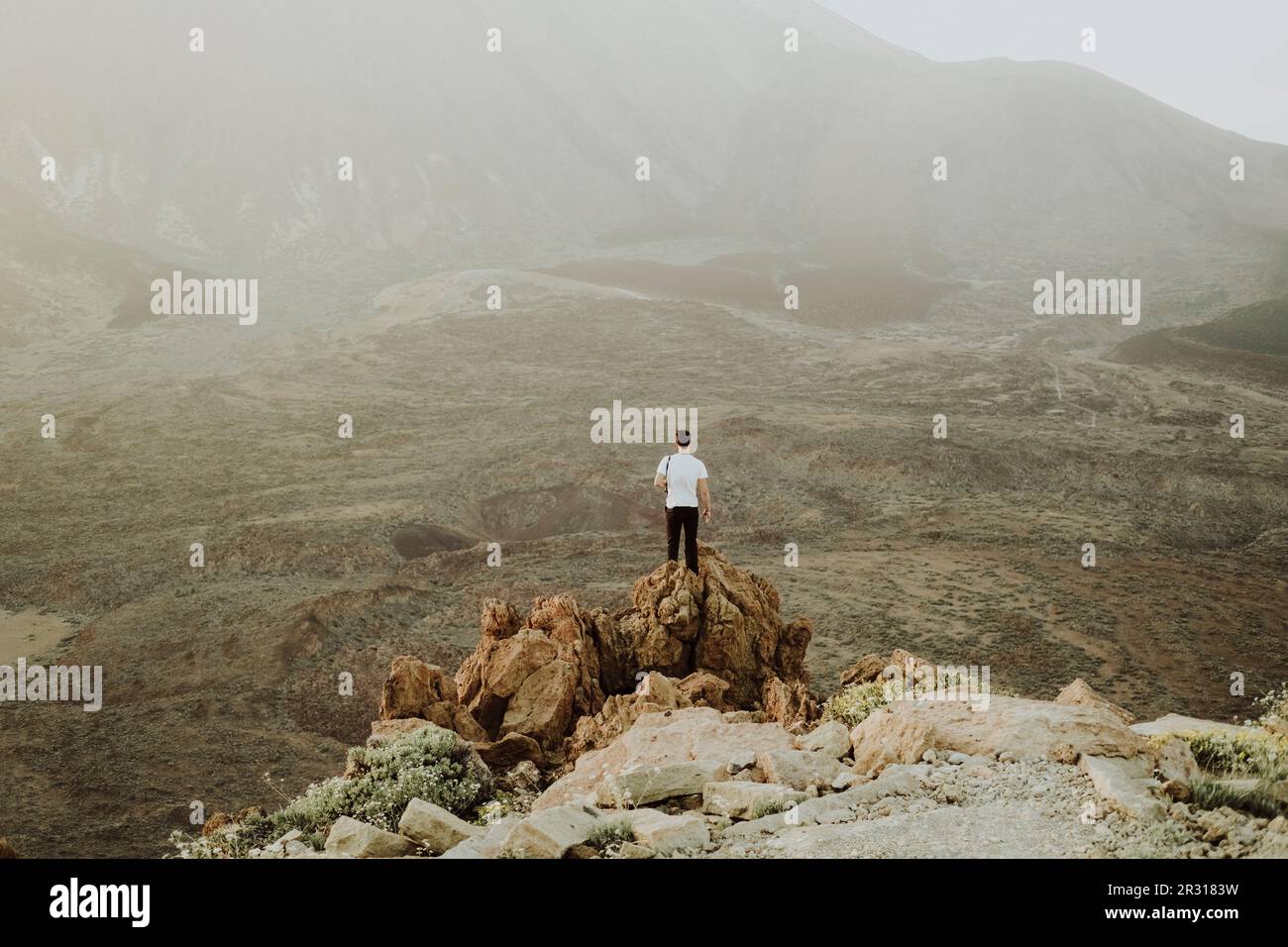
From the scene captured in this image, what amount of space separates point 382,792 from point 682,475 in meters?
4.87

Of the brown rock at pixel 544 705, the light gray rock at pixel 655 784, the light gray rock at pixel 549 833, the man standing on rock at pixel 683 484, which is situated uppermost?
the man standing on rock at pixel 683 484

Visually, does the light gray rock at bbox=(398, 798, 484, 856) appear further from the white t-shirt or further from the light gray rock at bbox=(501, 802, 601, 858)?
the white t-shirt

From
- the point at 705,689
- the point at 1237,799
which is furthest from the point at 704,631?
the point at 1237,799

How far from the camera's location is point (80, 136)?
87312 mm

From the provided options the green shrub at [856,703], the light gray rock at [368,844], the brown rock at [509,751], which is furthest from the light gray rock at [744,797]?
the brown rock at [509,751]

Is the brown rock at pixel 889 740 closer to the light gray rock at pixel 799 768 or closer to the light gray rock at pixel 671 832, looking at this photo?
the light gray rock at pixel 799 768

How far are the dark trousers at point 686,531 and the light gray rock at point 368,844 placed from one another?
6.23m

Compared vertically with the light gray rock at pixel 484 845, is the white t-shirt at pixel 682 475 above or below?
above

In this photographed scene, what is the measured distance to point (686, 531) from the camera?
13.4m

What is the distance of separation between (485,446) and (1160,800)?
3322cm

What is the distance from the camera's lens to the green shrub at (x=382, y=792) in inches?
341

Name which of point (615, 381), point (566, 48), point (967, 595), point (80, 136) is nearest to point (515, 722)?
point (967, 595)

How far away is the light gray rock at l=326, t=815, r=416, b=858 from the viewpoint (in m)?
6.82
